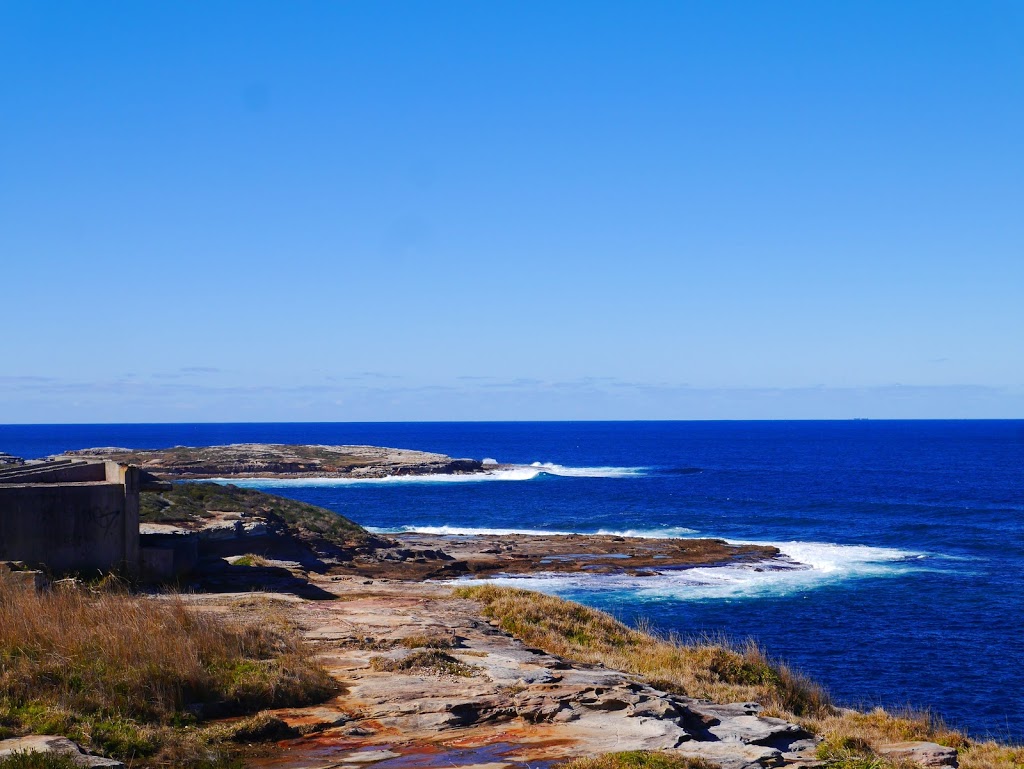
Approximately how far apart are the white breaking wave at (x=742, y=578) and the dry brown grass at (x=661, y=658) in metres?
16.1

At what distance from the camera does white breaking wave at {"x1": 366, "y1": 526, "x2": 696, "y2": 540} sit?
5862 centimetres

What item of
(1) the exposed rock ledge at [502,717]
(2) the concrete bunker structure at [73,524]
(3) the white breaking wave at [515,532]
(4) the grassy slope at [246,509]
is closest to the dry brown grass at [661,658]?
(1) the exposed rock ledge at [502,717]

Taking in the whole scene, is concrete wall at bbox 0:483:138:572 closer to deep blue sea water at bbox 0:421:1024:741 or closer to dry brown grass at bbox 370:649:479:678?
dry brown grass at bbox 370:649:479:678

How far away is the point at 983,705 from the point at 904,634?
26.4 feet

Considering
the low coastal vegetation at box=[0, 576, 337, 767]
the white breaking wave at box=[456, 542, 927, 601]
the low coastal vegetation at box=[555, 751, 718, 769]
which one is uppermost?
the low coastal vegetation at box=[0, 576, 337, 767]

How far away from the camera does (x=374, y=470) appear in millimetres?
110562

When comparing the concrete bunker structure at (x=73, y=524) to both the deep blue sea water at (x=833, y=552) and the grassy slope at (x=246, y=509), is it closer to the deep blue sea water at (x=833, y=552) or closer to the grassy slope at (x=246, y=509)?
the grassy slope at (x=246, y=509)

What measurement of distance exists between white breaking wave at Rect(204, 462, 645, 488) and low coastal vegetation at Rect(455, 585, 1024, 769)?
72.6 metres

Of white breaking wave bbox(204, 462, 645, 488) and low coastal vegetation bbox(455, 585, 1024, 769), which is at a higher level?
low coastal vegetation bbox(455, 585, 1024, 769)

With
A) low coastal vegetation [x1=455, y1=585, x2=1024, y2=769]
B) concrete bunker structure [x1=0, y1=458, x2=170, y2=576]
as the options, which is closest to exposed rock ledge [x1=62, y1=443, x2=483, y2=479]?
concrete bunker structure [x1=0, y1=458, x2=170, y2=576]

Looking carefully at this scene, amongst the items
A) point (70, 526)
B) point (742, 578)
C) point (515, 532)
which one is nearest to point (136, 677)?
point (70, 526)

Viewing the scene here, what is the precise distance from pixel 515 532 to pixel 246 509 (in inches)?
873

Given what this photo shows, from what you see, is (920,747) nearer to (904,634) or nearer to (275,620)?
(275,620)

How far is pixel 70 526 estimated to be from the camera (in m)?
22.2
